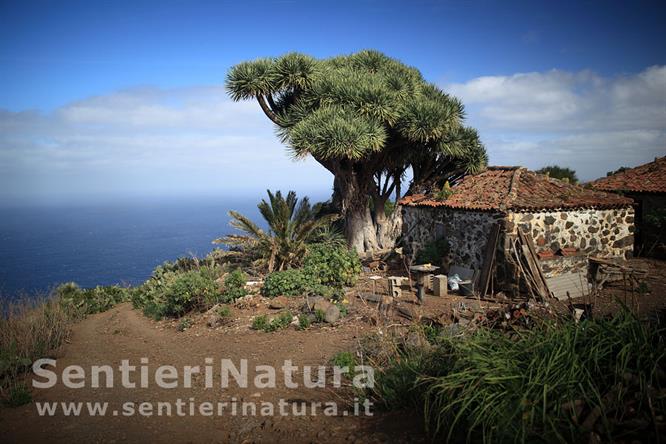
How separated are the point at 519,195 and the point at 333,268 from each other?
6.31m

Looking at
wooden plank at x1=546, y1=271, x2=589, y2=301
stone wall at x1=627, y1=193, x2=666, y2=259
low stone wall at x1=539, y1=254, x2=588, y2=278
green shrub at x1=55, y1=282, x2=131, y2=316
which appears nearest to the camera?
wooden plank at x1=546, y1=271, x2=589, y2=301

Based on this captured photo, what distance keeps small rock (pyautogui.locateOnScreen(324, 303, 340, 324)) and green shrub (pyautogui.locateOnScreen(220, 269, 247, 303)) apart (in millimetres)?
3321

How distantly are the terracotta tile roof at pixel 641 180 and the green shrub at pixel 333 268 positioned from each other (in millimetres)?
11936

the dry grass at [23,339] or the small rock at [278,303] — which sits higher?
the small rock at [278,303]

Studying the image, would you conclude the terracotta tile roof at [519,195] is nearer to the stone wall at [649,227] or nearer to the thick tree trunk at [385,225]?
the stone wall at [649,227]

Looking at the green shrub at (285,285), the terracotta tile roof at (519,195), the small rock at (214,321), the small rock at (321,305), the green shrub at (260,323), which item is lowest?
the small rock at (214,321)

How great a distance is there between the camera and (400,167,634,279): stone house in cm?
1198

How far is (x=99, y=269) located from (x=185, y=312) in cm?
5463

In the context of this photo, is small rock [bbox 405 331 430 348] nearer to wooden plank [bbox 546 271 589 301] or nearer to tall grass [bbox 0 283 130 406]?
tall grass [bbox 0 283 130 406]

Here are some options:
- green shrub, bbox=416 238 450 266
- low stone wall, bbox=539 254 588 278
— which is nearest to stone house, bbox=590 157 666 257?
low stone wall, bbox=539 254 588 278

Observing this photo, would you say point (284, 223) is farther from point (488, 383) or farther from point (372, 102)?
point (488, 383)

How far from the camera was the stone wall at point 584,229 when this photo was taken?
475 inches

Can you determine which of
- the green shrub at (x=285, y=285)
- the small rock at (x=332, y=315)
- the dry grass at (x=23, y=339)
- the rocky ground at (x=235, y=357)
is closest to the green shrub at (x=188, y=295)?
the rocky ground at (x=235, y=357)

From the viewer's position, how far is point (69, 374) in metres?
7.69
